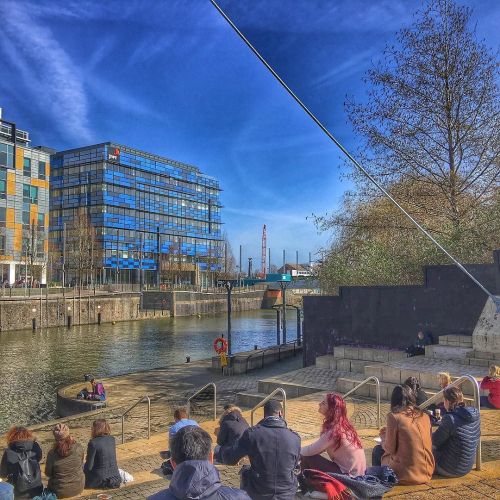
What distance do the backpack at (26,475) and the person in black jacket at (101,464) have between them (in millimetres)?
675

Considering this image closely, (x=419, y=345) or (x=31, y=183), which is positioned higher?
(x=31, y=183)

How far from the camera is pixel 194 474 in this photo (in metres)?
3.36

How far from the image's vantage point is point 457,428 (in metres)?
5.60

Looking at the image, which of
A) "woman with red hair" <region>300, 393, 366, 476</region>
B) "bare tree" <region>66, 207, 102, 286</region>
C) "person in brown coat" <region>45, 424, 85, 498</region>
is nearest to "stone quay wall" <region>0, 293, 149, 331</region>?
"bare tree" <region>66, 207, 102, 286</region>

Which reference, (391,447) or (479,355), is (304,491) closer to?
(391,447)

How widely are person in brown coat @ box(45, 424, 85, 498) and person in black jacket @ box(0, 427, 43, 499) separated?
0.18 meters

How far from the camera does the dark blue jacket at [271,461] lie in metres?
4.64

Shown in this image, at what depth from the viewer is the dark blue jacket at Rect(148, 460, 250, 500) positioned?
3.32 meters

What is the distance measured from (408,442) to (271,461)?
164 centimetres

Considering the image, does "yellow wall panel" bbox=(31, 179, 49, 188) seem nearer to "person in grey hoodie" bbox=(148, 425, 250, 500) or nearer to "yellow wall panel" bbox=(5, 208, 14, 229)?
"yellow wall panel" bbox=(5, 208, 14, 229)

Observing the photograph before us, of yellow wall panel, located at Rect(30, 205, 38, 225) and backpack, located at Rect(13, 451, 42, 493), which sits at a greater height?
yellow wall panel, located at Rect(30, 205, 38, 225)

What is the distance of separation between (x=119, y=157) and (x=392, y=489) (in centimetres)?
10557

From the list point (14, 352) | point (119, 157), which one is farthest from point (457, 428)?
point (119, 157)

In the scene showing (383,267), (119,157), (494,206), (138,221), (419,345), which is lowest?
(419,345)
